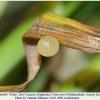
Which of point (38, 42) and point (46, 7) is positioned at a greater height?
point (46, 7)

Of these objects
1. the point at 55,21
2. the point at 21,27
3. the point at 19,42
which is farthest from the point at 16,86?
the point at 55,21

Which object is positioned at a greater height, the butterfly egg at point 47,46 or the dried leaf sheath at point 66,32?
the dried leaf sheath at point 66,32

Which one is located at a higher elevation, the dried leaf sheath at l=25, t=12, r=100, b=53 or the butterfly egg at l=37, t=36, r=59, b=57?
the dried leaf sheath at l=25, t=12, r=100, b=53

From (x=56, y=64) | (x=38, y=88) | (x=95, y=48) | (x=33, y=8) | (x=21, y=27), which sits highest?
(x=33, y=8)

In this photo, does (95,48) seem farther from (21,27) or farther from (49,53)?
(21,27)
